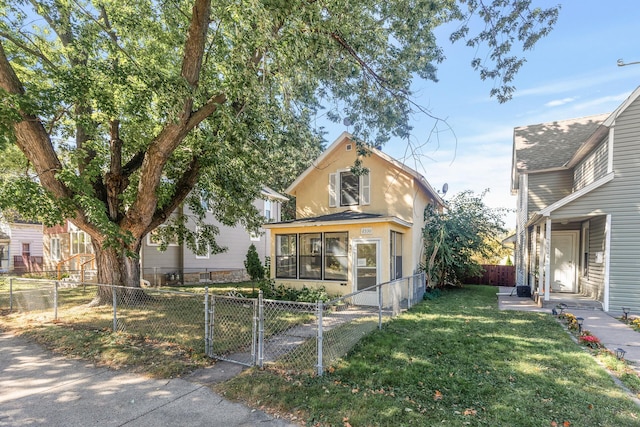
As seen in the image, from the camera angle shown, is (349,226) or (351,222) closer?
(351,222)

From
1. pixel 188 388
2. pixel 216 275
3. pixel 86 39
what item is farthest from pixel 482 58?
pixel 216 275

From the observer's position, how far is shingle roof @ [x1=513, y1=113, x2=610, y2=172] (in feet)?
43.8

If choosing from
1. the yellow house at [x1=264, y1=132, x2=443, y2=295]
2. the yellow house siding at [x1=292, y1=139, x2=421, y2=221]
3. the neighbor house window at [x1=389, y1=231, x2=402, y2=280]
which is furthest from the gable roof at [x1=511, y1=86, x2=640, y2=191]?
the neighbor house window at [x1=389, y1=231, x2=402, y2=280]

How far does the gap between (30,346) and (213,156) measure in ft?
19.7

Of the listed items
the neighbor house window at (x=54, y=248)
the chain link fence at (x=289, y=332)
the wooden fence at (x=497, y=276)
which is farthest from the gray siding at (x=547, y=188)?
the neighbor house window at (x=54, y=248)

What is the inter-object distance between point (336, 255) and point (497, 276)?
1210 centimetres

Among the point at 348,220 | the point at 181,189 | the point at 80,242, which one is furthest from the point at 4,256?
the point at 348,220

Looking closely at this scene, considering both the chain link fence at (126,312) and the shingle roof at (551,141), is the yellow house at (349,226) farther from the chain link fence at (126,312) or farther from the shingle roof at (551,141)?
the shingle roof at (551,141)

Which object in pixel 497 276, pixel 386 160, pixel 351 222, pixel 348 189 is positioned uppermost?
pixel 386 160

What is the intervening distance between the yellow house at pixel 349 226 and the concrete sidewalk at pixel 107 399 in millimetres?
6601

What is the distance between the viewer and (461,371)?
5047 mm

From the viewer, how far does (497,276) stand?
18.4 metres

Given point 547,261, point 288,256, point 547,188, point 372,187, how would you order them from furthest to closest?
point 547,188 → point 288,256 → point 372,187 → point 547,261

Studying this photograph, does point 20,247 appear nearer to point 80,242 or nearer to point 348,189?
point 80,242
